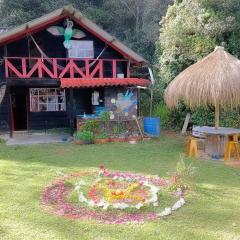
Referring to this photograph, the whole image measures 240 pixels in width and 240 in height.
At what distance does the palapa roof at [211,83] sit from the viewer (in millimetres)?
10852

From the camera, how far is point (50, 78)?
15500 millimetres

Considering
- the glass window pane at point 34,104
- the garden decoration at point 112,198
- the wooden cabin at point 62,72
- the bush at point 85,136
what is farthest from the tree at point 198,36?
the garden decoration at point 112,198

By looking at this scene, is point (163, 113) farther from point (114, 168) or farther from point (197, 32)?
point (114, 168)

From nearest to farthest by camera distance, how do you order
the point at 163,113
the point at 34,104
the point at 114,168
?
the point at 114,168, the point at 34,104, the point at 163,113

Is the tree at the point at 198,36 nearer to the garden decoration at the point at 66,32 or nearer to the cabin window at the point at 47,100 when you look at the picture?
the garden decoration at the point at 66,32

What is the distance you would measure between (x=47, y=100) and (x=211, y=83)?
29.1 feet

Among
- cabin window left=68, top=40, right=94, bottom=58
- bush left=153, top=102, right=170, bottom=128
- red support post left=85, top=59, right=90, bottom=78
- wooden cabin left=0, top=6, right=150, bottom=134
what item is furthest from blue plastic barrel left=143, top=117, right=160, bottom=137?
cabin window left=68, top=40, right=94, bottom=58

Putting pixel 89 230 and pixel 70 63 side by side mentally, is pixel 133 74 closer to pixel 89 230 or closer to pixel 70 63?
pixel 70 63

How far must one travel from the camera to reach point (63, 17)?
16391mm

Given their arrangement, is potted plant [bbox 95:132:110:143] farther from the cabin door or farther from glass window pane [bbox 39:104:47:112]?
the cabin door

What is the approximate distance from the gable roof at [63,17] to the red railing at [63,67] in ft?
1.95

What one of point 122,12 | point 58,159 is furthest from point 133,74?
point 58,159

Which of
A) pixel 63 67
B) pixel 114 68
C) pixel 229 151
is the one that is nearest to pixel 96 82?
pixel 114 68

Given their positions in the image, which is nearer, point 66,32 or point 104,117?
point 104,117
